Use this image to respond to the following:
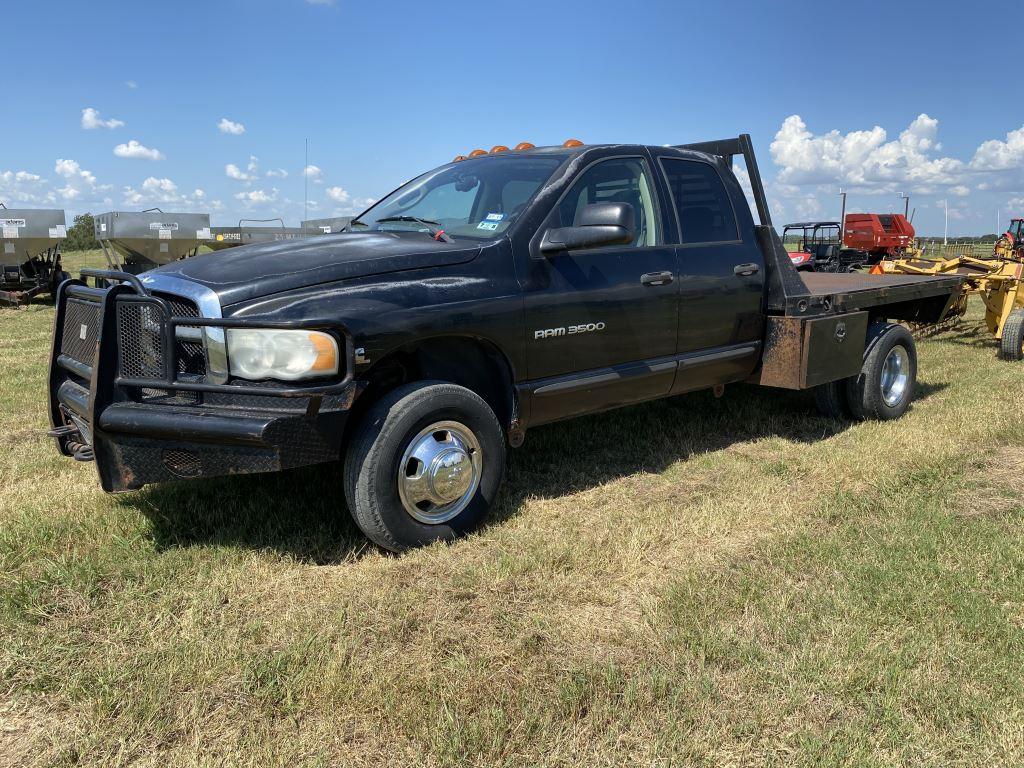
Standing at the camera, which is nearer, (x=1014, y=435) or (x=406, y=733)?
(x=406, y=733)

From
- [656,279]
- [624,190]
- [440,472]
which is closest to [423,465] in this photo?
[440,472]

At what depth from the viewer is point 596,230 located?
3875mm

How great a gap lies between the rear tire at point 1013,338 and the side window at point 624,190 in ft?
20.9

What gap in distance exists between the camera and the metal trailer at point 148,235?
53.1 feet

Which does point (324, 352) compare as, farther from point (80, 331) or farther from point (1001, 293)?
point (1001, 293)

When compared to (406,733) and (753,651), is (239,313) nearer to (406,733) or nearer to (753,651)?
(406,733)

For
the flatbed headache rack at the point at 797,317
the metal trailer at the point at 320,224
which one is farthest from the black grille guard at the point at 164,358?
the metal trailer at the point at 320,224

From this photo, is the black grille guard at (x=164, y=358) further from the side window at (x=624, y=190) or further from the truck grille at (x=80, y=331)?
the side window at (x=624, y=190)

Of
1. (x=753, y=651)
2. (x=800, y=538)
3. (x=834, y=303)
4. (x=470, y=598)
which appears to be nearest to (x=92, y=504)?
(x=470, y=598)

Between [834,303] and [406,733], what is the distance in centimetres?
431

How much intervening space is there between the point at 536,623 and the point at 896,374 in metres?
4.67

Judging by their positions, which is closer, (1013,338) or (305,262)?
(305,262)

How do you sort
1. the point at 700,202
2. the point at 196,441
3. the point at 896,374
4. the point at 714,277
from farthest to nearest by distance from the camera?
the point at 896,374 < the point at 700,202 < the point at 714,277 < the point at 196,441

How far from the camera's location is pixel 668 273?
453 cm
